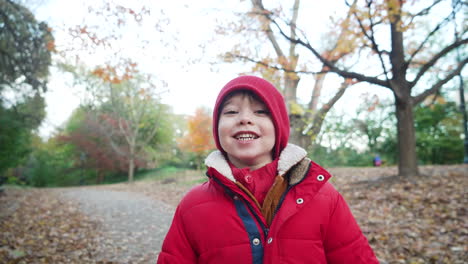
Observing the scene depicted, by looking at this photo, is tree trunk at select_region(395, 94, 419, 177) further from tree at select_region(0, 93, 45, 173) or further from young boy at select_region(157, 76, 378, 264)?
tree at select_region(0, 93, 45, 173)

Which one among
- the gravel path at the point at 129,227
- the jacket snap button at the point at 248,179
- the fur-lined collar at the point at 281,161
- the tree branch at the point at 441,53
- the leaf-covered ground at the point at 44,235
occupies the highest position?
the tree branch at the point at 441,53

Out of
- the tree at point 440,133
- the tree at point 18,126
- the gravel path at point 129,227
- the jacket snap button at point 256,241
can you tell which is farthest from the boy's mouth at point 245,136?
the tree at point 440,133

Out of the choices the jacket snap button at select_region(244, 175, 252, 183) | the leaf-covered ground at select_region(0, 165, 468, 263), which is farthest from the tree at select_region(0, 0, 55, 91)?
the jacket snap button at select_region(244, 175, 252, 183)

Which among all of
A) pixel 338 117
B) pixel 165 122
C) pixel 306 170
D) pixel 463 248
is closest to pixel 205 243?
pixel 306 170

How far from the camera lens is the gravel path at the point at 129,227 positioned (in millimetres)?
4652

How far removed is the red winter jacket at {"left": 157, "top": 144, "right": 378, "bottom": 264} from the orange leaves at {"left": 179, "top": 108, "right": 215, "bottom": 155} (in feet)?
55.6

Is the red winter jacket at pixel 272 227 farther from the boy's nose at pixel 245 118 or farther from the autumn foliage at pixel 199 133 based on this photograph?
the autumn foliage at pixel 199 133

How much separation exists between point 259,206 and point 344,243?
1.45 feet

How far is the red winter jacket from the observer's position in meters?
1.26

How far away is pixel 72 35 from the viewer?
19.4 feet

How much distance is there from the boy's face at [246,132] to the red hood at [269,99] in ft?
0.12

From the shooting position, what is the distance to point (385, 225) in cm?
461

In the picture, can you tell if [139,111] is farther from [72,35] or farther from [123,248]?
[123,248]

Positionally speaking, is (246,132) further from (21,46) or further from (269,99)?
(21,46)
